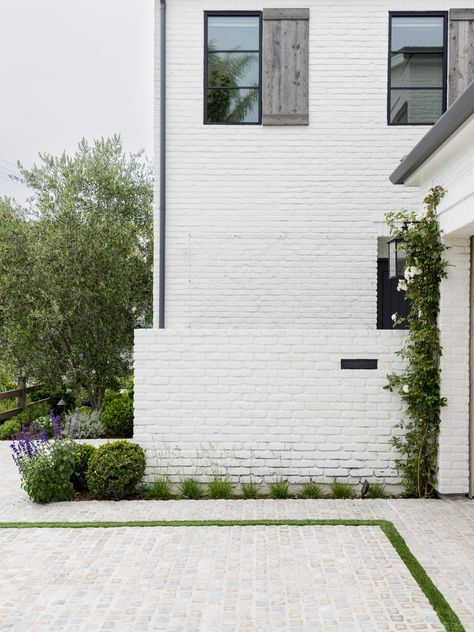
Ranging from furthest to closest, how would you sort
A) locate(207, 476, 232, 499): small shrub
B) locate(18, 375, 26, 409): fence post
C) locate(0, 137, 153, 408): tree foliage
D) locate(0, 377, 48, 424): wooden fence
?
locate(18, 375, 26, 409): fence post, locate(0, 377, 48, 424): wooden fence, locate(0, 137, 153, 408): tree foliage, locate(207, 476, 232, 499): small shrub

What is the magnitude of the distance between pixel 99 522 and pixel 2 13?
63.2 feet

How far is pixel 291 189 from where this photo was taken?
984 cm

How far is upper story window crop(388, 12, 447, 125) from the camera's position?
985 centimetres

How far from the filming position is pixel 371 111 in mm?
9883

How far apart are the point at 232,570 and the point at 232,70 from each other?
7186mm

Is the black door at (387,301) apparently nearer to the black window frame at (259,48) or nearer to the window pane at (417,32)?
the black window frame at (259,48)

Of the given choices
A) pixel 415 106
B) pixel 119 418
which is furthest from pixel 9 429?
pixel 415 106

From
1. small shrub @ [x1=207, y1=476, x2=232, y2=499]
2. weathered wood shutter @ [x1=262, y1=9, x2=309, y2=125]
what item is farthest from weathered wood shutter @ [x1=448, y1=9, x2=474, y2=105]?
small shrub @ [x1=207, y1=476, x2=232, y2=499]

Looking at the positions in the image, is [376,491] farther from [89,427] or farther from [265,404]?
[89,427]

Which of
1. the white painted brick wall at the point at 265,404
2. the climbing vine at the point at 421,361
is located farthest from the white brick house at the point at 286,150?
the climbing vine at the point at 421,361

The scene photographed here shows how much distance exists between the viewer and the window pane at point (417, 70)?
9.86 meters

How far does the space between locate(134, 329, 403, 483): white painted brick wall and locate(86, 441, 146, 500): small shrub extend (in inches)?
11.1

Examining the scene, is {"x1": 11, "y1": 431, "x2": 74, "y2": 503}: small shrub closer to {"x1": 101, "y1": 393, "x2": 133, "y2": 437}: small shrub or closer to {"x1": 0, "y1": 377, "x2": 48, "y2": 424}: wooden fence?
{"x1": 101, "y1": 393, "x2": 133, "y2": 437}: small shrub

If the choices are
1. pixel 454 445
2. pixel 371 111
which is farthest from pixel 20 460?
pixel 371 111
